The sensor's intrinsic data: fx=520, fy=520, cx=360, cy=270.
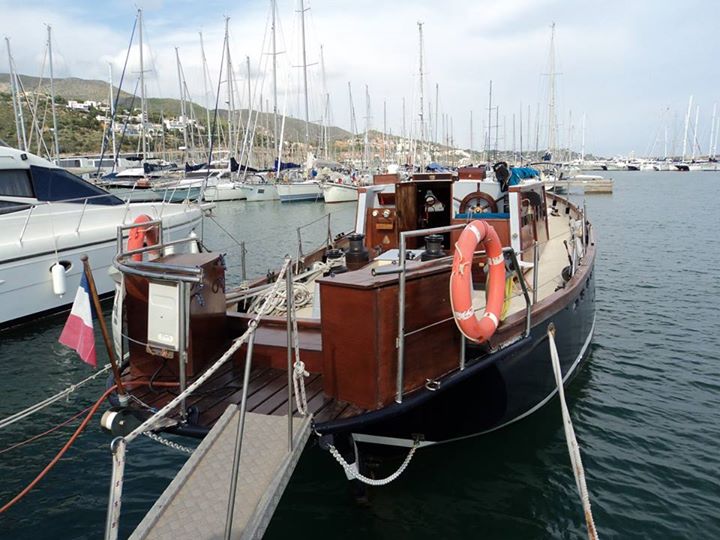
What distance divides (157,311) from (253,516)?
222 centimetres

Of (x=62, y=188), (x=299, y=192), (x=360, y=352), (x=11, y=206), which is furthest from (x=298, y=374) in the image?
(x=299, y=192)

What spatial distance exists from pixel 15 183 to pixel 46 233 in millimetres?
2131

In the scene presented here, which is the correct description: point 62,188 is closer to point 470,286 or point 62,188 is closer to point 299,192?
point 470,286

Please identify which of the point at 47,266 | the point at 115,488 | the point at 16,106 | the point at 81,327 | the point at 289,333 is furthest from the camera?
the point at 16,106

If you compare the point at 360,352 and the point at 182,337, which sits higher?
the point at 182,337

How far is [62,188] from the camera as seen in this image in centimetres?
1492

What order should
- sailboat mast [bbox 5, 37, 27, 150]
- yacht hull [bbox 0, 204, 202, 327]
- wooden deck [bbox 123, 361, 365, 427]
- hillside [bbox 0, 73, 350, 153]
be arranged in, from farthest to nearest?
1. hillside [bbox 0, 73, 350, 153]
2. sailboat mast [bbox 5, 37, 27, 150]
3. yacht hull [bbox 0, 204, 202, 327]
4. wooden deck [bbox 123, 361, 365, 427]

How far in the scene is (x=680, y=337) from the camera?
36.4 ft

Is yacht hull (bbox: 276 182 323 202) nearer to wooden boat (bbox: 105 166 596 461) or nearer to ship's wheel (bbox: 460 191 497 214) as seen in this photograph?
ship's wheel (bbox: 460 191 497 214)

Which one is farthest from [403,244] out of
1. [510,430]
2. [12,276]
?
[12,276]

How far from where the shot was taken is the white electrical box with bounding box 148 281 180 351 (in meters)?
4.86

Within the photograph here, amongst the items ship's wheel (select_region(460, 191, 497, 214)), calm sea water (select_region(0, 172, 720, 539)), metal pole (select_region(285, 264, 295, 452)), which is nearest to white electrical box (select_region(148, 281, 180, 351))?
metal pole (select_region(285, 264, 295, 452))

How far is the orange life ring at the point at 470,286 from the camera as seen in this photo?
4.66 meters

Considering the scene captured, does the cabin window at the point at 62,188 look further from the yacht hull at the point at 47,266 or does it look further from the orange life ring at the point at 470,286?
the orange life ring at the point at 470,286
